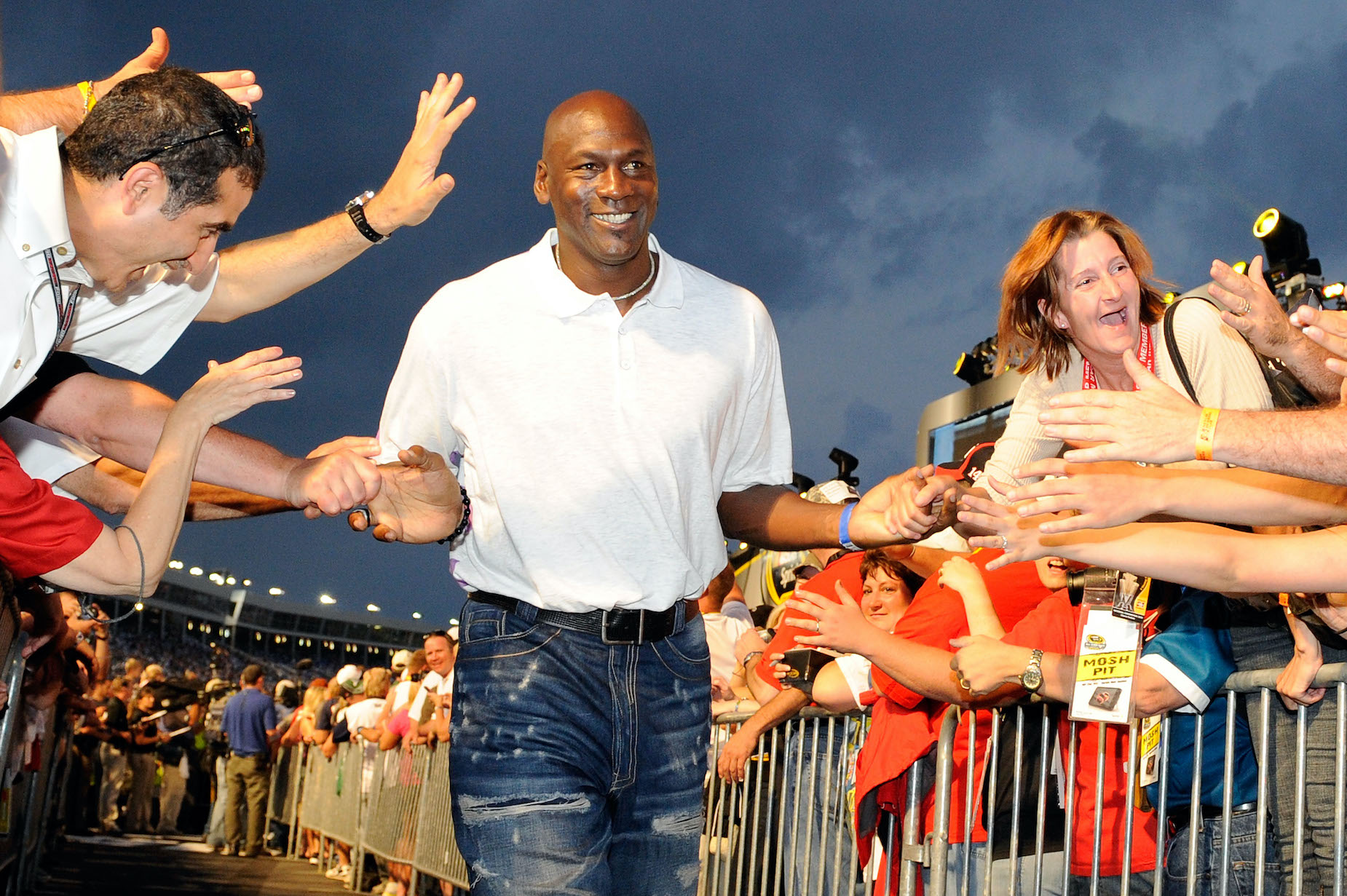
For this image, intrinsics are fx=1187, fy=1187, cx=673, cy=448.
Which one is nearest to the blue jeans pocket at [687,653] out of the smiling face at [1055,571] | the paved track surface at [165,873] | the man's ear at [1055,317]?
the smiling face at [1055,571]

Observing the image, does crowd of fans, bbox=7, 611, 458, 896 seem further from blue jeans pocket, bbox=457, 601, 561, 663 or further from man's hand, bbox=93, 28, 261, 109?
blue jeans pocket, bbox=457, 601, 561, 663

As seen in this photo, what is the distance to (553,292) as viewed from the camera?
9.86 feet

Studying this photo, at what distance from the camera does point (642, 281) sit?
123 inches

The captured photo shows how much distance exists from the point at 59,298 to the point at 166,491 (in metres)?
0.55

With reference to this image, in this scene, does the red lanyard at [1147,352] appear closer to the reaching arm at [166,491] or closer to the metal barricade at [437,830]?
the reaching arm at [166,491]

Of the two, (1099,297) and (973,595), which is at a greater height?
(1099,297)

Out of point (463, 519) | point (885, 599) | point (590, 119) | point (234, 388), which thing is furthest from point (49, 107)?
point (885, 599)

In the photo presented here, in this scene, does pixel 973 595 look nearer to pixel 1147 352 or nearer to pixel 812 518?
pixel 1147 352

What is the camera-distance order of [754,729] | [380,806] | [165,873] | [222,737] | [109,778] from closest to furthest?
1. [754,729]
2. [165,873]
3. [380,806]
4. [109,778]
5. [222,737]

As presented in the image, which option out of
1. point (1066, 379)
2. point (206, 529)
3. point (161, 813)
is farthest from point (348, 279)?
point (1066, 379)

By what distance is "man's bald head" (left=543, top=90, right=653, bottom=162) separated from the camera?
314 centimetres

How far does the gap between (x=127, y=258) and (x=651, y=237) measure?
1357 mm

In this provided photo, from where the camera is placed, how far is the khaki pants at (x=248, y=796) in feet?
46.7

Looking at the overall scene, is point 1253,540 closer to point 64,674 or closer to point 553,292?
point 553,292
